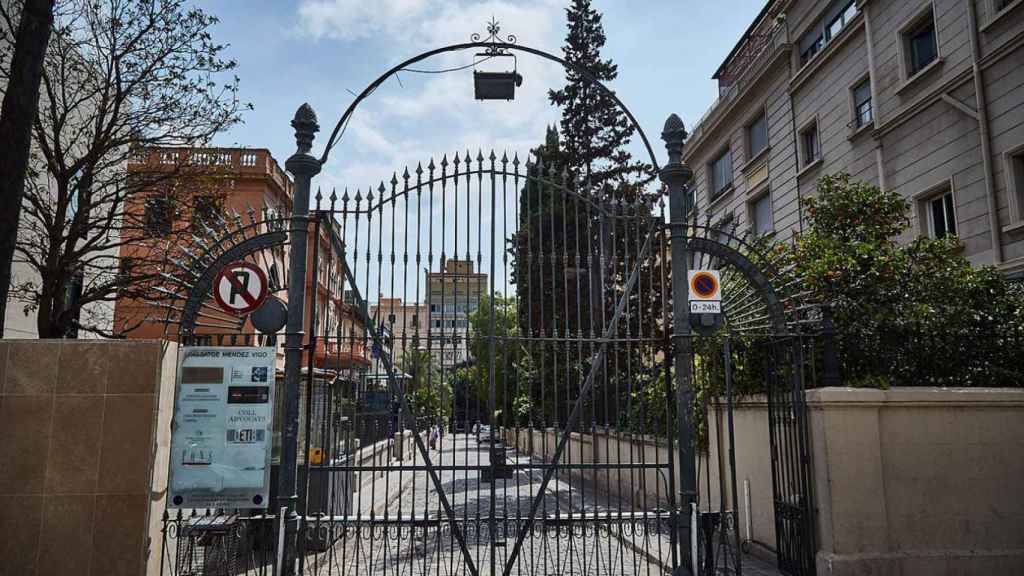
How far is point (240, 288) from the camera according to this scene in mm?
5430

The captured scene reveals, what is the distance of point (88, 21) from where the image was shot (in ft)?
34.2

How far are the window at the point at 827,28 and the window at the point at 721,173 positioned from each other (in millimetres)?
4475

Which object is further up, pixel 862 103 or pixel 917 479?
pixel 862 103

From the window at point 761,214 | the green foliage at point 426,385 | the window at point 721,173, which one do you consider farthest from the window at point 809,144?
the green foliage at point 426,385

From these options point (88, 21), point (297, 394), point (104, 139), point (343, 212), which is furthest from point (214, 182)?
point (297, 394)

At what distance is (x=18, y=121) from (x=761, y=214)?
1835cm

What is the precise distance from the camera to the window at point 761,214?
19.0 metres

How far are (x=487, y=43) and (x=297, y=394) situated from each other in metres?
3.88

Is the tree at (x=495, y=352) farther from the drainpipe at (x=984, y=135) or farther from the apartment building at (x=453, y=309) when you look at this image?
the drainpipe at (x=984, y=135)

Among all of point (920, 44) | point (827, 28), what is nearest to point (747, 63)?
point (827, 28)

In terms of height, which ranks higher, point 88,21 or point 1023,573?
point 88,21

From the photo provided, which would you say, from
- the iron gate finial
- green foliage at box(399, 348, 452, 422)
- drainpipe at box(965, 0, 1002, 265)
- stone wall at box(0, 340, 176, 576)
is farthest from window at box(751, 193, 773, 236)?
stone wall at box(0, 340, 176, 576)

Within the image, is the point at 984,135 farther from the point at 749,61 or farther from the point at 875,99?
the point at 749,61

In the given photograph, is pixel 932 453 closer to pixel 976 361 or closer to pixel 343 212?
pixel 976 361
